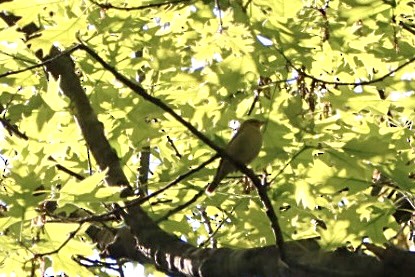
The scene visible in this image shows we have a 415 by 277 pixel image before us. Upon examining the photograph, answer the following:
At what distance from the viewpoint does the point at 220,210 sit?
4.32 m

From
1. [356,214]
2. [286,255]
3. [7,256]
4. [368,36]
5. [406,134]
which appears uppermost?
[368,36]

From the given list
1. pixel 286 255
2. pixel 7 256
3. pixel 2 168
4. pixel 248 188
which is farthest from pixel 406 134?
pixel 2 168

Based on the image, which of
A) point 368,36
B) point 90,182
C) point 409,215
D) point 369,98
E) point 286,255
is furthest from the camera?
point 409,215

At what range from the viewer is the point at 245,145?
9.74ft

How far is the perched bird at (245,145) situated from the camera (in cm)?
291

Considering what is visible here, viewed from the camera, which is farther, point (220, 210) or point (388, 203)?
point (220, 210)

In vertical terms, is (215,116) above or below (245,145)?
above

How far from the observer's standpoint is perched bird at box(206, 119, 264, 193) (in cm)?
291

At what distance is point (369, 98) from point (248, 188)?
89cm

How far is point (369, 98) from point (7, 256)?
1991mm

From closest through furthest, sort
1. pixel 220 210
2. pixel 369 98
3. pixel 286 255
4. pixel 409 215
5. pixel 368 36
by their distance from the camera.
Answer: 1. pixel 286 255
2. pixel 369 98
3. pixel 368 36
4. pixel 409 215
5. pixel 220 210

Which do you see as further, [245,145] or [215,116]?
[215,116]

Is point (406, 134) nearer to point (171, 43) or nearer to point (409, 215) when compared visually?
point (409, 215)

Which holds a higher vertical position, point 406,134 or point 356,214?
point 406,134
